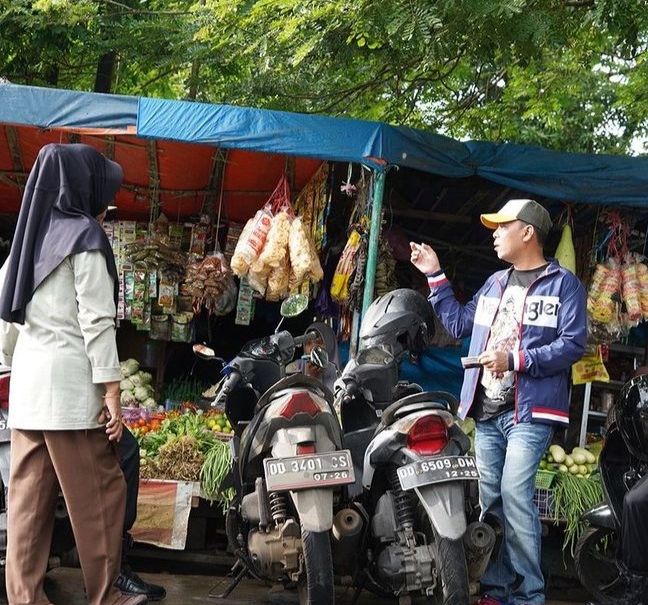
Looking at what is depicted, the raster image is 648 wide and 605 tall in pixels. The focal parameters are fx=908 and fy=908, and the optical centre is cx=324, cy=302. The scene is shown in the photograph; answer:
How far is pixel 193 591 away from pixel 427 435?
1760 mm

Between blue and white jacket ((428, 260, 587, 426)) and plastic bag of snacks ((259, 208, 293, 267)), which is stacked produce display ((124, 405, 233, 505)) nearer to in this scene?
plastic bag of snacks ((259, 208, 293, 267))

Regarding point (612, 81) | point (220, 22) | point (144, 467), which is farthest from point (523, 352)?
point (612, 81)

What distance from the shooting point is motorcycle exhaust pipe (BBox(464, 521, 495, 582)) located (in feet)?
12.9

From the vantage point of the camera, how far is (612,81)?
1248cm

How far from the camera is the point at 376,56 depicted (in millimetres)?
7328

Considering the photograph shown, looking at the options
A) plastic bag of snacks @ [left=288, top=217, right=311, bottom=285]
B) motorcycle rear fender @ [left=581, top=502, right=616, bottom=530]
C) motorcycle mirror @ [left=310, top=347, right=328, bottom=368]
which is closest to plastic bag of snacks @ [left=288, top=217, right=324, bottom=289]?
plastic bag of snacks @ [left=288, top=217, right=311, bottom=285]

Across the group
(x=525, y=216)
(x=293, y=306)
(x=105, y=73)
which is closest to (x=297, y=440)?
(x=525, y=216)

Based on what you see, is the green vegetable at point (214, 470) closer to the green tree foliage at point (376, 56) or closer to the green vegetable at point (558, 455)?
the green vegetable at point (558, 455)

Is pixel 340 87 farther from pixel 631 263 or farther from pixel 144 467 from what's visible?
pixel 144 467

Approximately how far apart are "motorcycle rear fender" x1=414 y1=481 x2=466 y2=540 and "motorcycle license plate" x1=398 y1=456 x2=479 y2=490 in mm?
34

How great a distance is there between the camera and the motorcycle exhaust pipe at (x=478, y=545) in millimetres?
3938

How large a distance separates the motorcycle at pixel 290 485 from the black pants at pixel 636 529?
1367 millimetres

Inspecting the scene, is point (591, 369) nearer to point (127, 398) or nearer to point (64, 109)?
point (127, 398)

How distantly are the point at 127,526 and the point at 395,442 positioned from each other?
1375 millimetres
